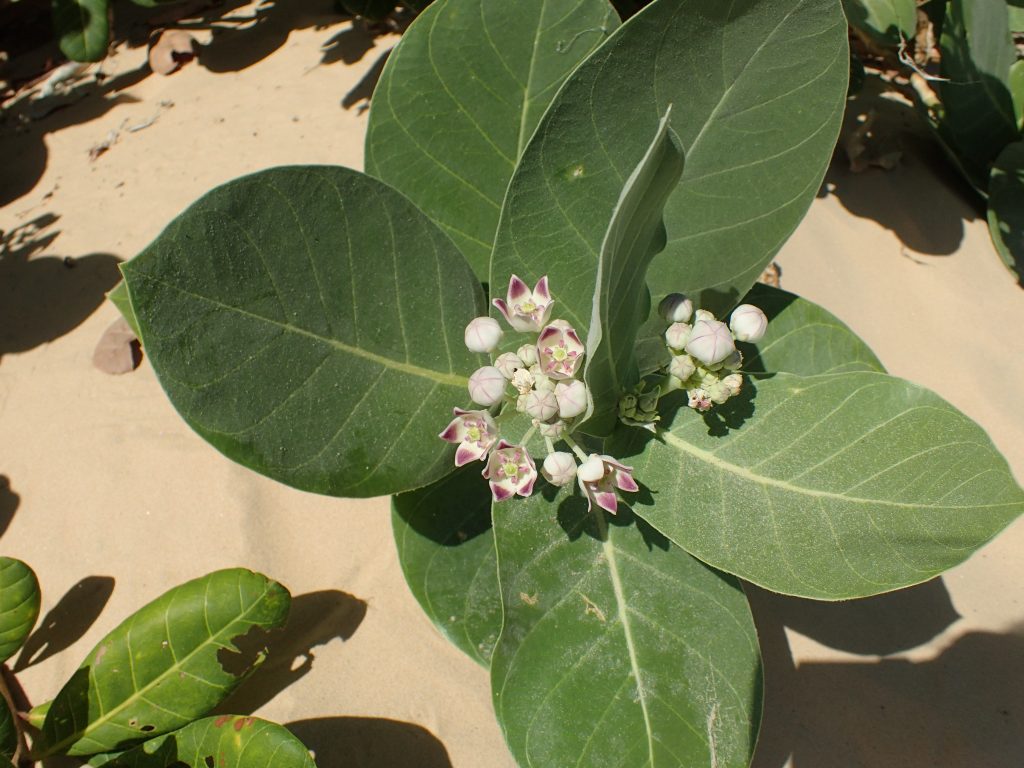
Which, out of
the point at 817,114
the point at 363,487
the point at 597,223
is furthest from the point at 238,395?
the point at 817,114

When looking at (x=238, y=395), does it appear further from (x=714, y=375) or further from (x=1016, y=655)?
(x=1016, y=655)

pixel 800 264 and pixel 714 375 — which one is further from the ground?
pixel 714 375

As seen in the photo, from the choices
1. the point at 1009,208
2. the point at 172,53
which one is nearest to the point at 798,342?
the point at 1009,208

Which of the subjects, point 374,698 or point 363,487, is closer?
point 363,487

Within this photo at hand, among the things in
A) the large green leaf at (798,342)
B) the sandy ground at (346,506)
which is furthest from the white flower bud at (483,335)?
the sandy ground at (346,506)

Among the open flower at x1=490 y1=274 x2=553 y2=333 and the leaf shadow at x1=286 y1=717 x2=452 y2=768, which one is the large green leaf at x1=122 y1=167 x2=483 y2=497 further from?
the leaf shadow at x1=286 y1=717 x2=452 y2=768

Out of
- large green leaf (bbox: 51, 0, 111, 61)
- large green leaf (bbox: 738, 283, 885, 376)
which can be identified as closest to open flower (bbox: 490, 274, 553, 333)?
large green leaf (bbox: 738, 283, 885, 376)

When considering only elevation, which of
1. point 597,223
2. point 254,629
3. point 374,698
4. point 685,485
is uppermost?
point 597,223

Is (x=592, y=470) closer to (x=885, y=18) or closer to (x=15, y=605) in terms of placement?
(x=15, y=605)
